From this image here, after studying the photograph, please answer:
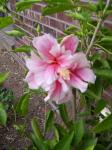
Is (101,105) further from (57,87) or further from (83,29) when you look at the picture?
(57,87)

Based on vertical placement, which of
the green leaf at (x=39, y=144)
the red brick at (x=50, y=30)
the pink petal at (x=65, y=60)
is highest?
the pink petal at (x=65, y=60)

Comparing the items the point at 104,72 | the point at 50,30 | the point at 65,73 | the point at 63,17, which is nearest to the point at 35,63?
the point at 65,73

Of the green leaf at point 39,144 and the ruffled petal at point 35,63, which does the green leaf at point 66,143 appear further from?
the ruffled petal at point 35,63

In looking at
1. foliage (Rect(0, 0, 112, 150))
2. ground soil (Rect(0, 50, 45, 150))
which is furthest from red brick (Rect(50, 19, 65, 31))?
foliage (Rect(0, 0, 112, 150))

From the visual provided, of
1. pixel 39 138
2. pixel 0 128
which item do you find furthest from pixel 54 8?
pixel 0 128

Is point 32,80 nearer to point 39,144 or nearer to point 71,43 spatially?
point 71,43

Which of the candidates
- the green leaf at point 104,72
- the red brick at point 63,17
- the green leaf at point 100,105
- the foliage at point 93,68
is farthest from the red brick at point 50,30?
the green leaf at point 104,72
